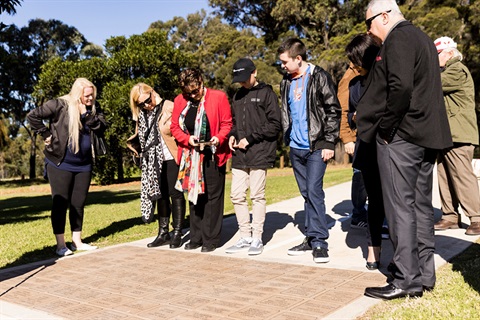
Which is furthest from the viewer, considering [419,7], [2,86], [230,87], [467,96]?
[2,86]

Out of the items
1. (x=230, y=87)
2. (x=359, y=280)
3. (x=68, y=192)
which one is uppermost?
(x=230, y=87)

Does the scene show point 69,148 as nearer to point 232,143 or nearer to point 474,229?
point 232,143

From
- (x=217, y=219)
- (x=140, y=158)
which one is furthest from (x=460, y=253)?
(x=140, y=158)

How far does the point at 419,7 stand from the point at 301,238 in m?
24.2

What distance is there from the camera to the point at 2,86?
39500 millimetres

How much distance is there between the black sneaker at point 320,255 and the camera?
5.52 m

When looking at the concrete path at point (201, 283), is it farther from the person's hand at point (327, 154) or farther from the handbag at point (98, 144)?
the handbag at point (98, 144)

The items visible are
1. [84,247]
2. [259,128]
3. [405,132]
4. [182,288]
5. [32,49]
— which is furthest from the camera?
[32,49]

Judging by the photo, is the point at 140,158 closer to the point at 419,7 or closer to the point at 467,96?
the point at 467,96

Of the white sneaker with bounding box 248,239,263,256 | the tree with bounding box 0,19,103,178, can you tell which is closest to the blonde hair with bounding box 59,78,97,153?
the white sneaker with bounding box 248,239,263,256

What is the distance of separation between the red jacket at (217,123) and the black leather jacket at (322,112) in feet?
3.87

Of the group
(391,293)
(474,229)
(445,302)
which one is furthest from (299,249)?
(445,302)

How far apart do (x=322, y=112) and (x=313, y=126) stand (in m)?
0.19

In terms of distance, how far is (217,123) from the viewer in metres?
6.58
